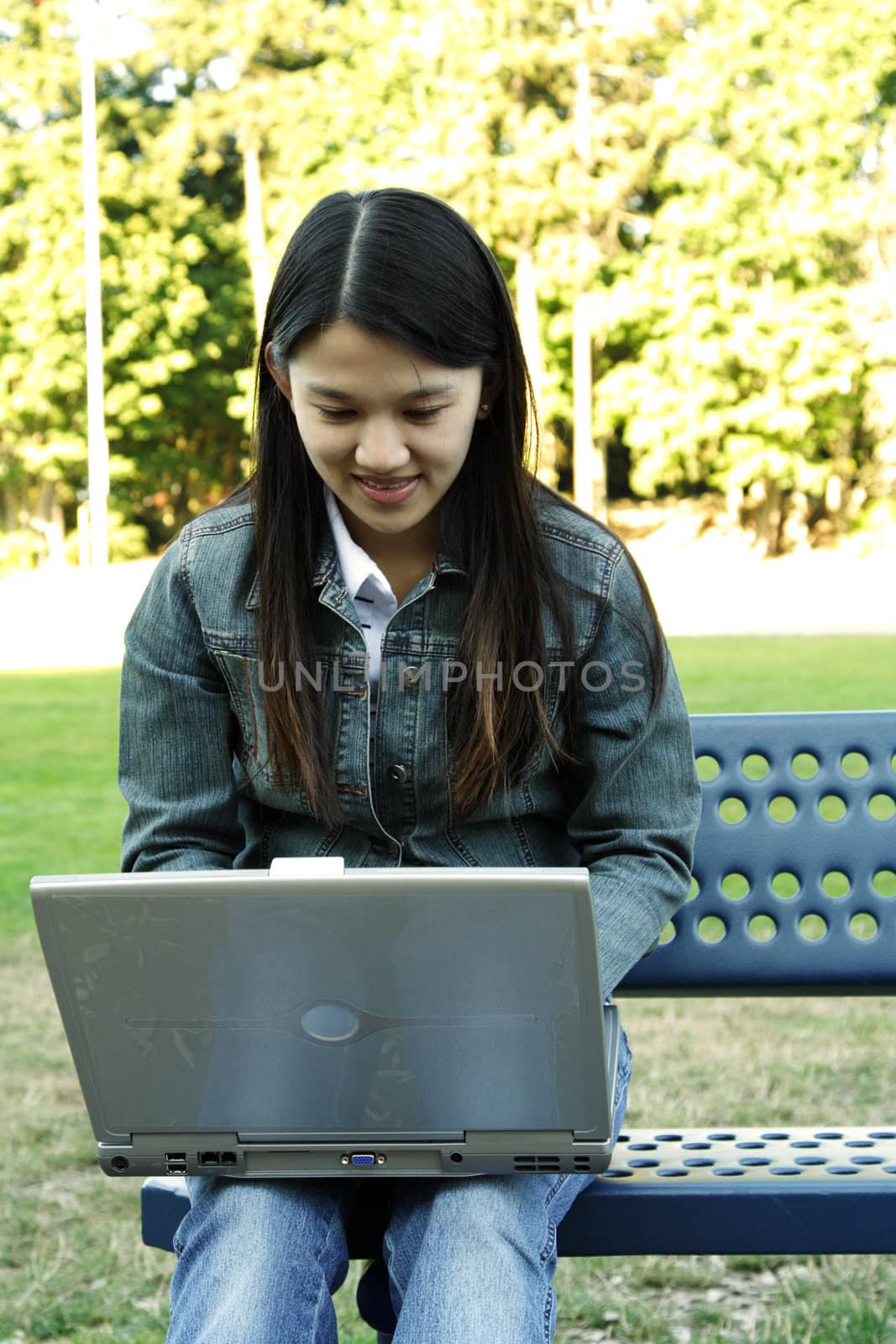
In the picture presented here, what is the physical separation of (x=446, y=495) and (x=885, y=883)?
34.2 inches

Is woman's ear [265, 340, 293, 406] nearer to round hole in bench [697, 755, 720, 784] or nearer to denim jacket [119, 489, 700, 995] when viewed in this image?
denim jacket [119, 489, 700, 995]

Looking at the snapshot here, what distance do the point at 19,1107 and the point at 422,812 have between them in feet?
5.95

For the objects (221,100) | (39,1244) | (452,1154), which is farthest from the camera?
(221,100)

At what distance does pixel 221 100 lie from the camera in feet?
92.3

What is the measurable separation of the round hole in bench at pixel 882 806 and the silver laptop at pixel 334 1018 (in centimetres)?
93

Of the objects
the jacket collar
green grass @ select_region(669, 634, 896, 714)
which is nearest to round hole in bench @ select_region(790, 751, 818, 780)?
the jacket collar

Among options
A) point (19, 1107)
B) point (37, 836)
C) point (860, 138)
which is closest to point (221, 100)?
point (860, 138)

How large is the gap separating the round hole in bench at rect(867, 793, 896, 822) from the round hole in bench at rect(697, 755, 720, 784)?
0.70 ft

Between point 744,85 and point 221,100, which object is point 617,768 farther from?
point 221,100

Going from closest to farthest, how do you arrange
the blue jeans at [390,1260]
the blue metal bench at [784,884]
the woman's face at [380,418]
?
the blue jeans at [390,1260]
the woman's face at [380,418]
the blue metal bench at [784,884]

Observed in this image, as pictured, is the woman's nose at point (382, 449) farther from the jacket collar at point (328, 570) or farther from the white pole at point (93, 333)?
the white pole at point (93, 333)

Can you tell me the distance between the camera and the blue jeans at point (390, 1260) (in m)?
1.57

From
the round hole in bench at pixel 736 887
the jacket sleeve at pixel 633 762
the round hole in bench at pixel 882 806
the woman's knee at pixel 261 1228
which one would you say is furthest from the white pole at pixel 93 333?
the woman's knee at pixel 261 1228

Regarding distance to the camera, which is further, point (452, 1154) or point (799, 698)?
point (799, 698)
